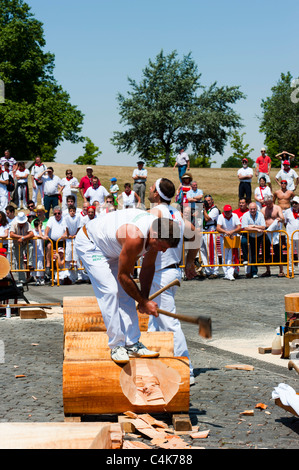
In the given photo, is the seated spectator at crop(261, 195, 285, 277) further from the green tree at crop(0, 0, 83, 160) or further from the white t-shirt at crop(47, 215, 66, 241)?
the green tree at crop(0, 0, 83, 160)

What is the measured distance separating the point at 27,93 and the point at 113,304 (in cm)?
5029

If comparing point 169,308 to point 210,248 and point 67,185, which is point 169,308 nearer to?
point 210,248

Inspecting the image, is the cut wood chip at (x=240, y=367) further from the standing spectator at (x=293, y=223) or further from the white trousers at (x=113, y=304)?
the standing spectator at (x=293, y=223)

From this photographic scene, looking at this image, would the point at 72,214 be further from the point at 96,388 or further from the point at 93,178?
the point at 96,388

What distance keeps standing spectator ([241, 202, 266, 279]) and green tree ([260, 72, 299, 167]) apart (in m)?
53.9

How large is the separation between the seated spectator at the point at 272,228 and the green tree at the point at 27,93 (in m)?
35.5

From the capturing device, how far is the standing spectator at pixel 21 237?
16844 mm

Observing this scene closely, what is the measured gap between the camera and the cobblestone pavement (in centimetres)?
585

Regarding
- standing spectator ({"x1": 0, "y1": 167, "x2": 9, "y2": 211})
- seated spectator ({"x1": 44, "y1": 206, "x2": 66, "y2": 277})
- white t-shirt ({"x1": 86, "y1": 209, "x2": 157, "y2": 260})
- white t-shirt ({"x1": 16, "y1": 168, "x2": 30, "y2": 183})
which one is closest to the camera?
white t-shirt ({"x1": 86, "y1": 209, "x2": 157, "y2": 260})

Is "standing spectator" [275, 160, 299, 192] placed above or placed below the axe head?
above

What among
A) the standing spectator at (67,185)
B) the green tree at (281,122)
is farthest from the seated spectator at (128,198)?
the green tree at (281,122)

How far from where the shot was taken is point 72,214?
1742cm

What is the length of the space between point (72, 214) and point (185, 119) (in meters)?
44.8

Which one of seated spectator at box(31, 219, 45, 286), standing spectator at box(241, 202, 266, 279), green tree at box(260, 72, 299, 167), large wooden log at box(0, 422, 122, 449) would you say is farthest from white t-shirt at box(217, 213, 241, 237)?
green tree at box(260, 72, 299, 167)
